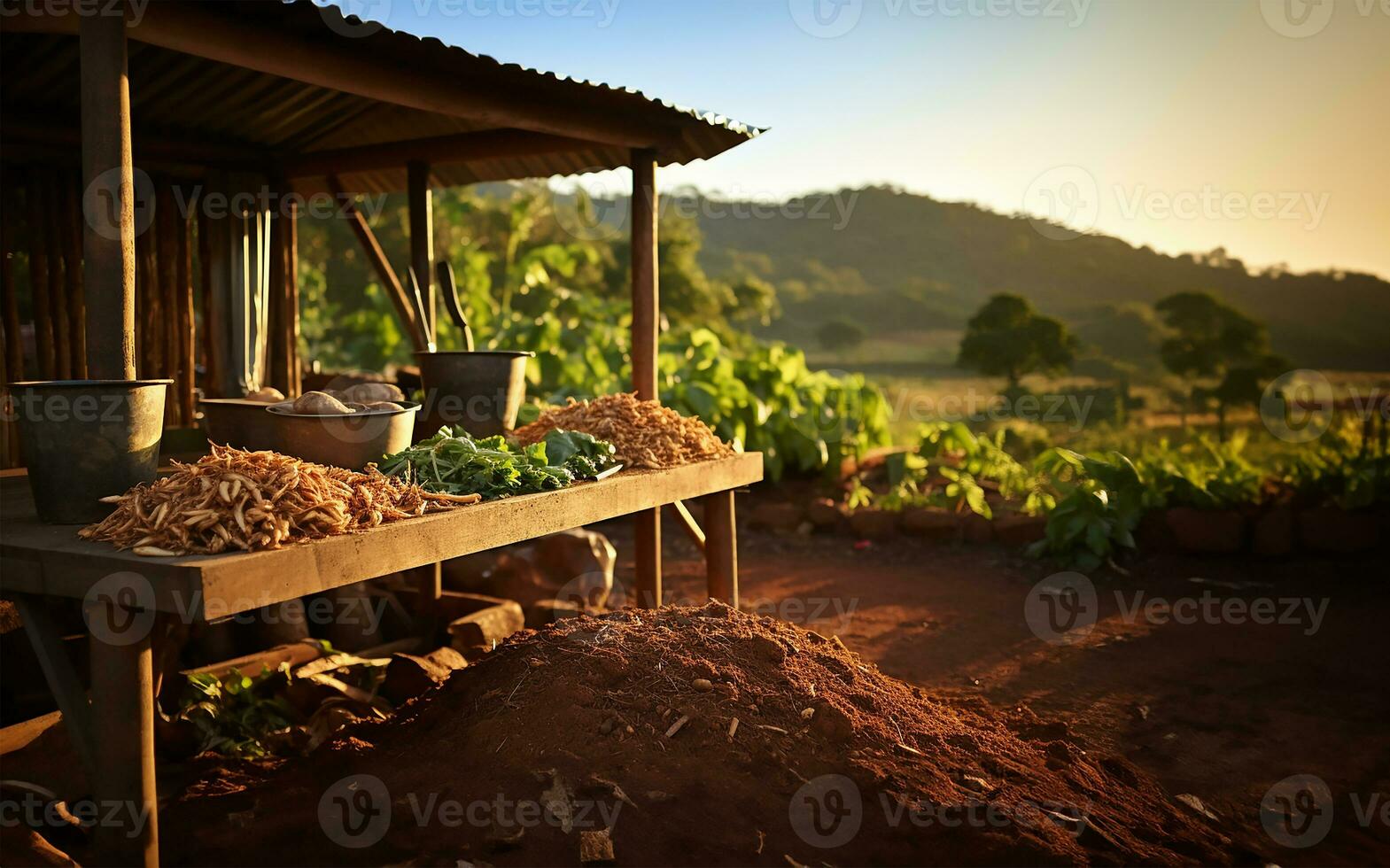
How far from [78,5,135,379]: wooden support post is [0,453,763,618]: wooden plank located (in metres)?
0.58

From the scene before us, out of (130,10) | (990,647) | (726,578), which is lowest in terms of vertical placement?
(990,647)

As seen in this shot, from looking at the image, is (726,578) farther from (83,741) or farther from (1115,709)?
(83,741)

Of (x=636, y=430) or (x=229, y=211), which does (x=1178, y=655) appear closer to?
(x=636, y=430)

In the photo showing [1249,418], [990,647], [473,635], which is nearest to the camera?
[473,635]

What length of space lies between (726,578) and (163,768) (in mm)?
2670

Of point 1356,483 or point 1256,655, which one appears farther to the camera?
point 1356,483

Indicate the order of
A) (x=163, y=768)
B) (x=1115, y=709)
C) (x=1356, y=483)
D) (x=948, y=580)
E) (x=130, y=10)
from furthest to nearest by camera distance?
(x=948, y=580) → (x=1356, y=483) → (x=1115, y=709) → (x=163, y=768) → (x=130, y=10)

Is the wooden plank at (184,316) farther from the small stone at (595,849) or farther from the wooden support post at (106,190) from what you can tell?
the small stone at (595,849)

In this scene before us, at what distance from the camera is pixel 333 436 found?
3.38 m

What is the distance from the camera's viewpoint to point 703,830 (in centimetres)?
282

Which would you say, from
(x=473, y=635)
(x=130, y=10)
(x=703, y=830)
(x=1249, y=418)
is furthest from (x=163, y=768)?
(x=1249, y=418)

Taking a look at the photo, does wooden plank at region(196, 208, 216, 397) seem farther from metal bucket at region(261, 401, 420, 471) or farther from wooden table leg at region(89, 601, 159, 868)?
wooden table leg at region(89, 601, 159, 868)

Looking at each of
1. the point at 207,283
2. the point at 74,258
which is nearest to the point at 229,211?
the point at 207,283

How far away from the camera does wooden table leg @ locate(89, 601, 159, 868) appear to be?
8.39 feet
